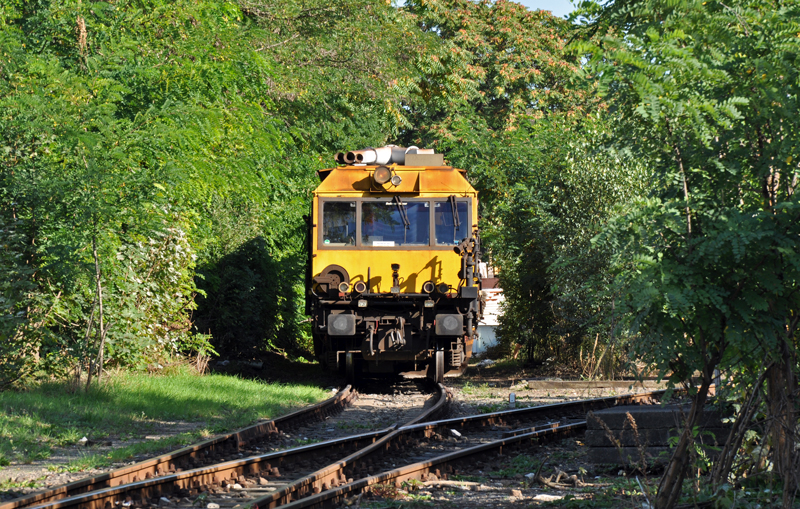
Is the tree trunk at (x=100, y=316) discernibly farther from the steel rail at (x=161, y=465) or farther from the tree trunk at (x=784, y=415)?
the tree trunk at (x=784, y=415)

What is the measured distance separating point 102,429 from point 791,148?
7.58 metres

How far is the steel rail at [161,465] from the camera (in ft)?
18.4

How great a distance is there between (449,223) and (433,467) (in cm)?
682

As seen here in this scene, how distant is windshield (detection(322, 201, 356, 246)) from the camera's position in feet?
45.4

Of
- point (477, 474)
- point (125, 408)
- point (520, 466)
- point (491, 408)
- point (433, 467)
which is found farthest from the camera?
point (491, 408)

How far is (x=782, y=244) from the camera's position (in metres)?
4.27

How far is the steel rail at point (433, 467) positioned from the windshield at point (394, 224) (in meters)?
4.94

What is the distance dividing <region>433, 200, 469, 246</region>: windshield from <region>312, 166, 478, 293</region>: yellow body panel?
0.12 m

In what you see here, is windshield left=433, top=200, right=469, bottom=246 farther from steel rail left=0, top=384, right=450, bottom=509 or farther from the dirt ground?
steel rail left=0, top=384, right=450, bottom=509

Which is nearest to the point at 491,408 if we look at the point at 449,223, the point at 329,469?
the point at 449,223

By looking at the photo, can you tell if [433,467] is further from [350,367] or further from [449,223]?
[350,367]

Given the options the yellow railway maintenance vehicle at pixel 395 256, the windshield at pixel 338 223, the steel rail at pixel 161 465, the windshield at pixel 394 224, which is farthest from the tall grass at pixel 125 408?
the windshield at pixel 394 224

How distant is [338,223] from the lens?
45.6 feet

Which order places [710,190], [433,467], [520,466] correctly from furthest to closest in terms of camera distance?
[520,466] < [433,467] < [710,190]
